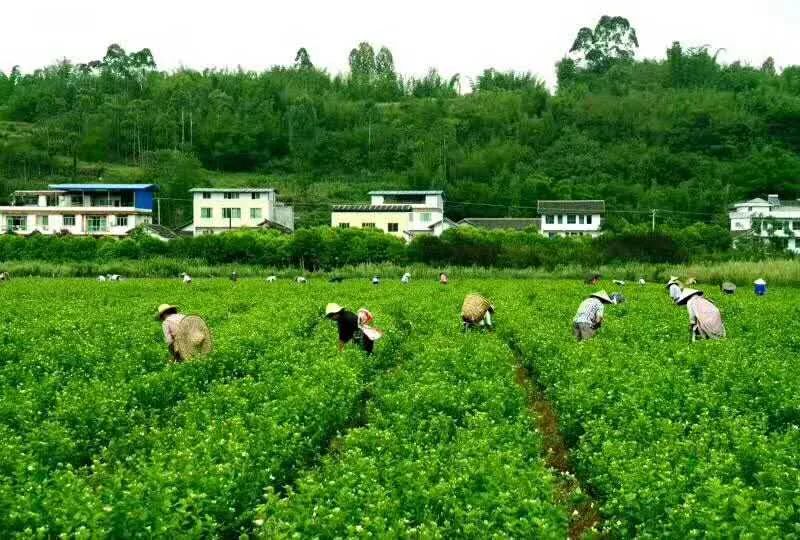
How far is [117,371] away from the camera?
1378cm

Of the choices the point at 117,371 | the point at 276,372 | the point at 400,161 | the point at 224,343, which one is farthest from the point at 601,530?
the point at 400,161

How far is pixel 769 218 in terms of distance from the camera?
74.3m

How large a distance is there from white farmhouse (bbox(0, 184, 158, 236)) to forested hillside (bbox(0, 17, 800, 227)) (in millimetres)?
10641

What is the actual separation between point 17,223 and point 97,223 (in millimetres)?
7016

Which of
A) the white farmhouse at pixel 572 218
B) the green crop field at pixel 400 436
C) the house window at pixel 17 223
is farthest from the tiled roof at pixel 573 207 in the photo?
the green crop field at pixel 400 436

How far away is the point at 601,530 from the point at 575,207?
70.3 metres

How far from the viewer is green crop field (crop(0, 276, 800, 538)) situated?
6.88 meters

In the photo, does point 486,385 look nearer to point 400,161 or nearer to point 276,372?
point 276,372

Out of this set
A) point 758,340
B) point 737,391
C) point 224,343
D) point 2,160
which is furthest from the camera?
point 2,160

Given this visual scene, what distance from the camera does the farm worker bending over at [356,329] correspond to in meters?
16.9

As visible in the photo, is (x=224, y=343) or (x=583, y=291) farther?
(x=583, y=291)

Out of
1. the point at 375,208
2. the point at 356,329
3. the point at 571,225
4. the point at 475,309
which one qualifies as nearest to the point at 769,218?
the point at 571,225

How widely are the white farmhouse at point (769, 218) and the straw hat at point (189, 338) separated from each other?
66584 millimetres

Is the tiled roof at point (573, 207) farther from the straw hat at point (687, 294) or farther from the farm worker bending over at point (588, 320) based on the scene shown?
the straw hat at point (687, 294)
